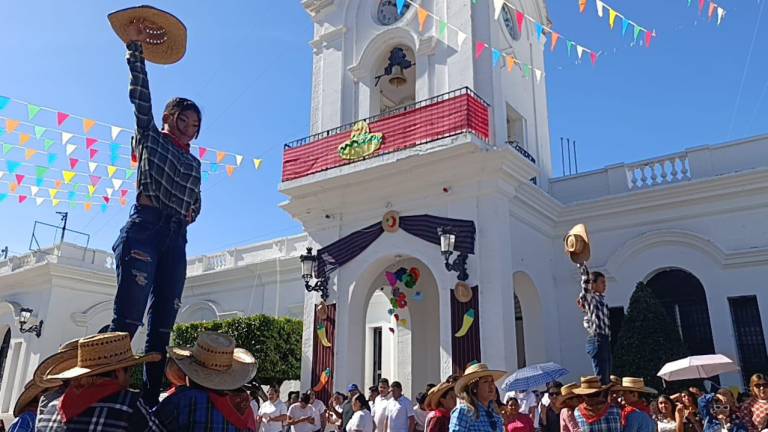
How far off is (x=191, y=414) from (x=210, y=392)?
0.15 meters

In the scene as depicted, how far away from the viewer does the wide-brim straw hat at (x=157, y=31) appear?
3613 mm

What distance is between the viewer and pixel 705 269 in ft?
39.7

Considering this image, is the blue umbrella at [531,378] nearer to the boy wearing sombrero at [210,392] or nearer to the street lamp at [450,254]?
the street lamp at [450,254]

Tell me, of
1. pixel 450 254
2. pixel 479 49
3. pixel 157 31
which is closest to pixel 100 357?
pixel 157 31

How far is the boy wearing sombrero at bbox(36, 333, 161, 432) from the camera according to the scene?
2580mm

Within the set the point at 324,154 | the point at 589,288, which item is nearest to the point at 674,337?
the point at 589,288

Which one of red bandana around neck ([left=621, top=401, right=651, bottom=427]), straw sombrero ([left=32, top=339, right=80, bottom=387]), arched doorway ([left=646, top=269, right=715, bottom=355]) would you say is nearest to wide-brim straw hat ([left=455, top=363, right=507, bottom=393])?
red bandana around neck ([left=621, top=401, right=651, bottom=427])

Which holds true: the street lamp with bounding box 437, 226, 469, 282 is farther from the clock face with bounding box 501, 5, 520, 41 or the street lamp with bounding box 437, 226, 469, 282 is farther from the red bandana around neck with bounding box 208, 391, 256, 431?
the red bandana around neck with bounding box 208, 391, 256, 431

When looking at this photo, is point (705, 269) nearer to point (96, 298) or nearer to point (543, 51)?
point (543, 51)

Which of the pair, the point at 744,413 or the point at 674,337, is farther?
the point at 674,337

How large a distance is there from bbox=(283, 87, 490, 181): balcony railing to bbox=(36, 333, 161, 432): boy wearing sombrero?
9.17 meters

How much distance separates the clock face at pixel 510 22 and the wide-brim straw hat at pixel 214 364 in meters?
Answer: 13.1

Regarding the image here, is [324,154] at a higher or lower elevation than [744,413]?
higher

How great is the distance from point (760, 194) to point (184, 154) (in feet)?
38.8
